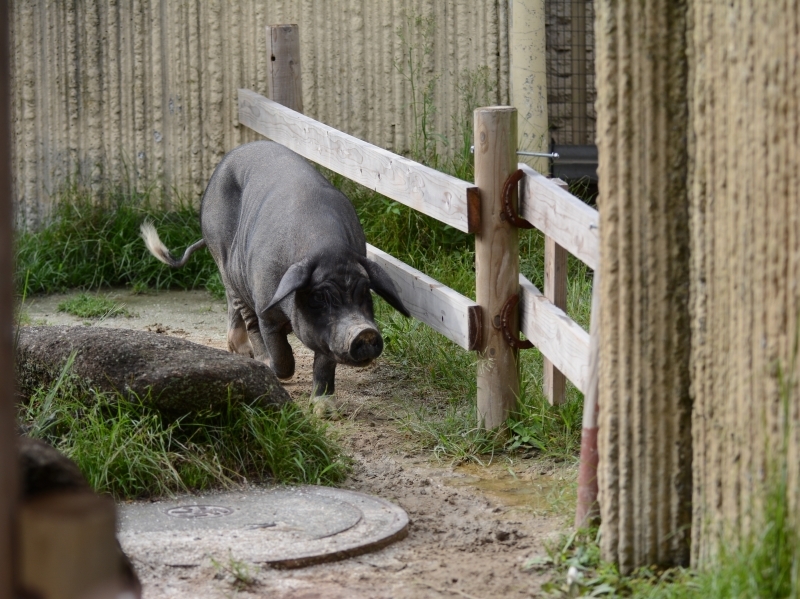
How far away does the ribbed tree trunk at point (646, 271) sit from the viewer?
10.6 feet

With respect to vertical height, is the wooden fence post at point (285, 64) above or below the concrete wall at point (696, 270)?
above

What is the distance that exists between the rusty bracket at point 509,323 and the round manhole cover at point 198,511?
1.62 metres

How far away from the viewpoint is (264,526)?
4.24 m

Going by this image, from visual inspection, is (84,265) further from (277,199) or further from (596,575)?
(596,575)

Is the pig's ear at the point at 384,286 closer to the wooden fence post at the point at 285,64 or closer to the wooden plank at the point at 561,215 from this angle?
the wooden plank at the point at 561,215

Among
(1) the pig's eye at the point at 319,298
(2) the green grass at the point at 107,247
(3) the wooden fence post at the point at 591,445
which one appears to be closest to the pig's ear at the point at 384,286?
(1) the pig's eye at the point at 319,298

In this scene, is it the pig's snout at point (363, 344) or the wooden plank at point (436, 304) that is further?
the pig's snout at point (363, 344)

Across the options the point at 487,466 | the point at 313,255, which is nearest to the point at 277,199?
the point at 313,255

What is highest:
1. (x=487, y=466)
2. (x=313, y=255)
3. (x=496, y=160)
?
(x=496, y=160)

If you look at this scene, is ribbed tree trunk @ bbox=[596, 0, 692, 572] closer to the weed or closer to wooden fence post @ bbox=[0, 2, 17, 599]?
the weed

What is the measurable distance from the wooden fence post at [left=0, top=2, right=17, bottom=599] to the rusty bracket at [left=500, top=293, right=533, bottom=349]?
3390 mm

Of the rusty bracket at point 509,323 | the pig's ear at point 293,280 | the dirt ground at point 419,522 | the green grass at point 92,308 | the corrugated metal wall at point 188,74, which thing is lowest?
the dirt ground at point 419,522

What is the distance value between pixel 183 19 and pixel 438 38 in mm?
2023

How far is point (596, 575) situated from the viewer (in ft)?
11.5
